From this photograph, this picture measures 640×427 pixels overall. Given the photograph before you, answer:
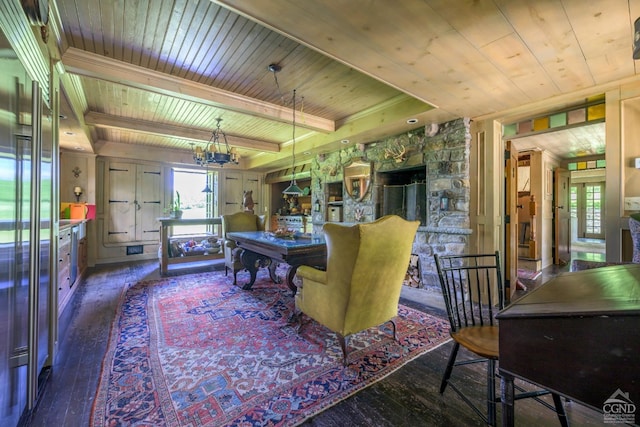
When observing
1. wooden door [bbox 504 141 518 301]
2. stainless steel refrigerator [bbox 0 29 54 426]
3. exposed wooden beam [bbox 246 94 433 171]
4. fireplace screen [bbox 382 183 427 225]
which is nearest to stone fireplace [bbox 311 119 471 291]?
fireplace screen [bbox 382 183 427 225]

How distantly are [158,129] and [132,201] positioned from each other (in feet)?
7.88

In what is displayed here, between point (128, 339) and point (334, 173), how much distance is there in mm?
3939

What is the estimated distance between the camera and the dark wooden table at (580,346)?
2.16ft

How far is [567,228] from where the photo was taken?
600 centimetres

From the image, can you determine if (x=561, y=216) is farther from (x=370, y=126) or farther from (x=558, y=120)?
(x=370, y=126)

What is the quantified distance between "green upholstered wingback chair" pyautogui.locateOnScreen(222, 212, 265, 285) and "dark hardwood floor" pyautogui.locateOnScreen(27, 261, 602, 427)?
1.81 metres

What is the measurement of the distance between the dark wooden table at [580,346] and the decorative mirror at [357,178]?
12.0ft

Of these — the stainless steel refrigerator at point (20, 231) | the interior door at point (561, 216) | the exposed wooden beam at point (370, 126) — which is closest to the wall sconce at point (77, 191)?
the exposed wooden beam at point (370, 126)

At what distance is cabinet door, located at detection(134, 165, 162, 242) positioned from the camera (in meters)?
6.02

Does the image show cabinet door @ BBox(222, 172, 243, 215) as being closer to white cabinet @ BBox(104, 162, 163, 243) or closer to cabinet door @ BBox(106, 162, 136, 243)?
white cabinet @ BBox(104, 162, 163, 243)

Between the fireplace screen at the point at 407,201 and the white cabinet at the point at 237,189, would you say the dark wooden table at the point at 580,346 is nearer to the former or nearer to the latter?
the fireplace screen at the point at 407,201

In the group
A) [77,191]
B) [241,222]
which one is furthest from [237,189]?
[77,191]

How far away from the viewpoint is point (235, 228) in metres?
4.59

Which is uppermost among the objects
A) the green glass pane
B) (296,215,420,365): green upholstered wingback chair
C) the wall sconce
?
the green glass pane
